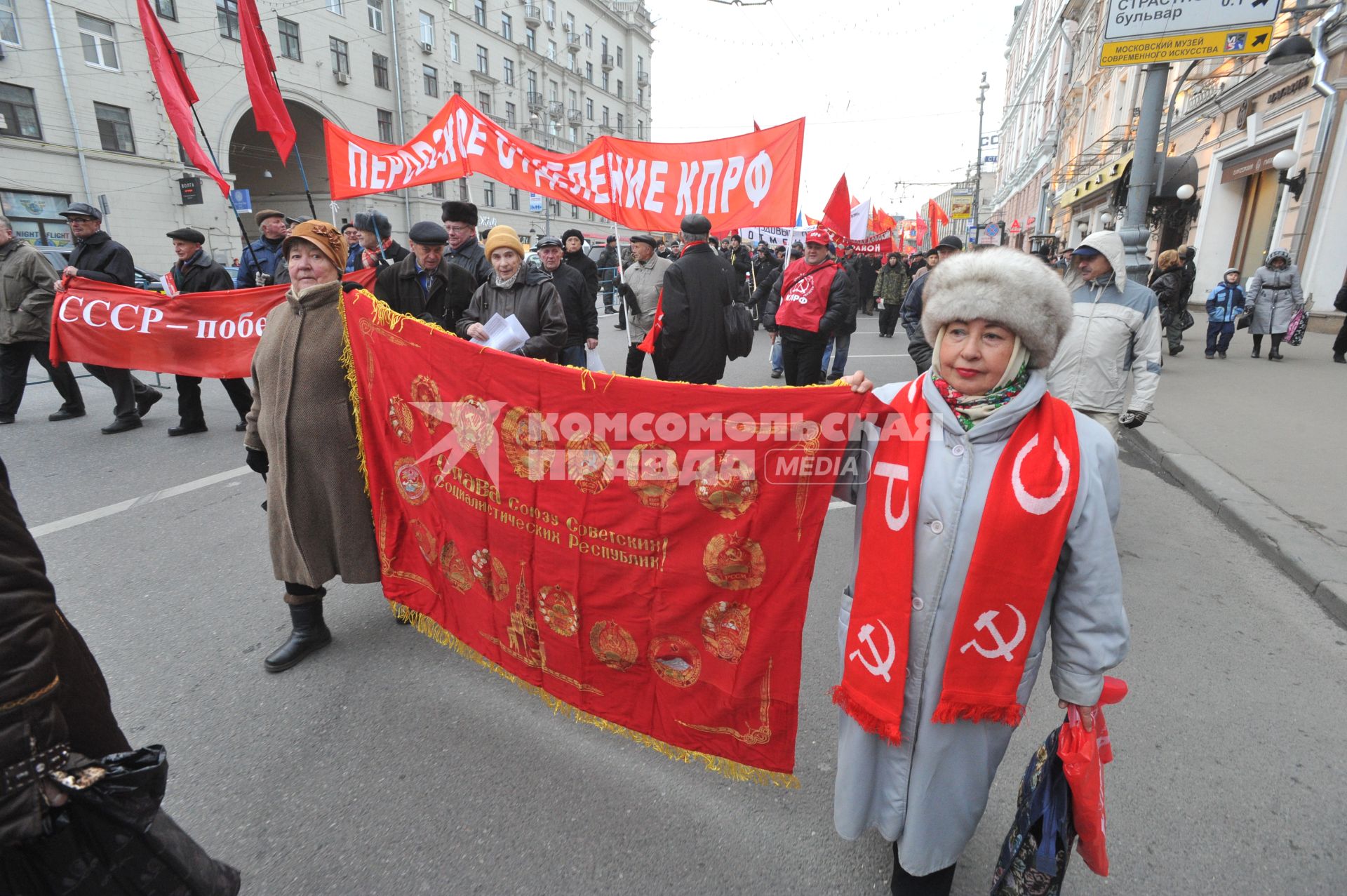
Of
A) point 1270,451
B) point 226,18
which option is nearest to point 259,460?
point 1270,451

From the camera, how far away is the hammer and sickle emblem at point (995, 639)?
1610 millimetres

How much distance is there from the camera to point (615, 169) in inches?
292

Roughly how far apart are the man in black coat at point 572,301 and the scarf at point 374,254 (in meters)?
1.74

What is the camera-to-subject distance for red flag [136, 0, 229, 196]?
14.3 feet

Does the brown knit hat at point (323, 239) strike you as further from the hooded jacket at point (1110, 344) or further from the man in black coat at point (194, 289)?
the man in black coat at point (194, 289)

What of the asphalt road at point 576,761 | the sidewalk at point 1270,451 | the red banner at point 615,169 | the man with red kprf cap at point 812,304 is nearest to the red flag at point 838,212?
the man with red kprf cap at point 812,304

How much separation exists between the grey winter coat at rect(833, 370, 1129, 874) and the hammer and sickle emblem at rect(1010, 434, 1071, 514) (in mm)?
55

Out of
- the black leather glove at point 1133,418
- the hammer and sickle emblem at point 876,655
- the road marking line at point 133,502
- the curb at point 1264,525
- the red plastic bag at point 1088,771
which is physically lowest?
the road marking line at point 133,502

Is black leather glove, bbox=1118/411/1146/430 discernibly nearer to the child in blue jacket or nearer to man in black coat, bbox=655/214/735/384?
man in black coat, bbox=655/214/735/384

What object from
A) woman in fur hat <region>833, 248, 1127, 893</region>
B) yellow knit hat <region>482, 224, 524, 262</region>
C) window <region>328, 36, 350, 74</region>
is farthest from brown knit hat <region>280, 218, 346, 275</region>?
window <region>328, 36, 350, 74</region>

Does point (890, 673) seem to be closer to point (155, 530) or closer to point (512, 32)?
point (155, 530)

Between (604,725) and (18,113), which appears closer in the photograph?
(604,725)

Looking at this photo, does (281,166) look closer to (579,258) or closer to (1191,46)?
(579,258)

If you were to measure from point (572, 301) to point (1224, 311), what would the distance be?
1066 centimetres
